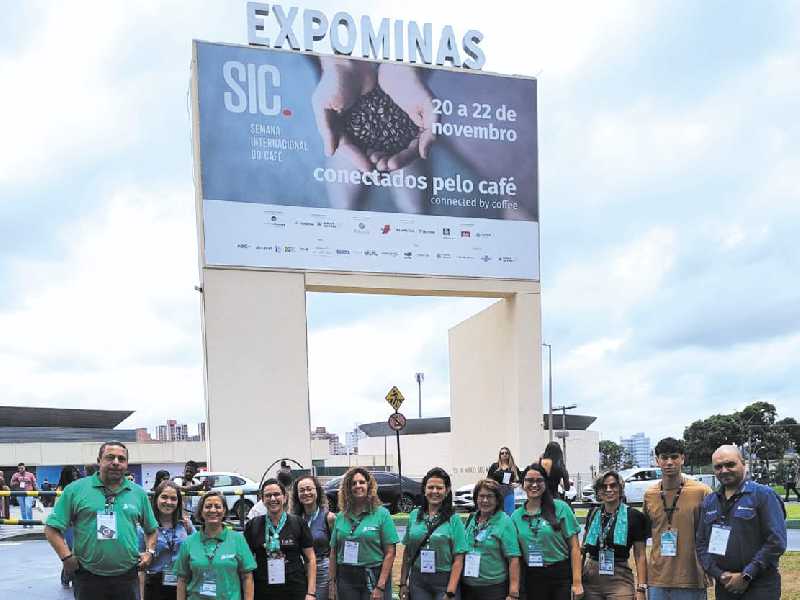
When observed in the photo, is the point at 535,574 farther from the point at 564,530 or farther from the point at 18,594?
the point at 18,594

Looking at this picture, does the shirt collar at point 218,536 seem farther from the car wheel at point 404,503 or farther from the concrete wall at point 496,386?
the concrete wall at point 496,386

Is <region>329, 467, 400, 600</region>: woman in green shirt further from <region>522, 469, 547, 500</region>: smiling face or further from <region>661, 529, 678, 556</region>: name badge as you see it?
<region>661, 529, 678, 556</region>: name badge

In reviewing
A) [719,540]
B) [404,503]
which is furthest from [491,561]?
[404,503]

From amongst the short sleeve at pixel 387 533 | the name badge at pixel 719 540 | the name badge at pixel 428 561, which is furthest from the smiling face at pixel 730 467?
the short sleeve at pixel 387 533

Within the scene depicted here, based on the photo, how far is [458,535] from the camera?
23.0 feet

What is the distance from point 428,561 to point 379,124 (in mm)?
21338

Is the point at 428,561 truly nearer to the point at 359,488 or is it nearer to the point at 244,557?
the point at 359,488

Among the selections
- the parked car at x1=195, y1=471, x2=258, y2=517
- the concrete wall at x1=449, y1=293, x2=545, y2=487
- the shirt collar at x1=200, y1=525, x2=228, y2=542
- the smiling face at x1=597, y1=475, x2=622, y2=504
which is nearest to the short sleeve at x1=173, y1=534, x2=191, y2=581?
the shirt collar at x1=200, y1=525, x2=228, y2=542

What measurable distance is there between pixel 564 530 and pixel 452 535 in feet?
2.65

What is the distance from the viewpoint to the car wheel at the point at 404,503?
906 inches

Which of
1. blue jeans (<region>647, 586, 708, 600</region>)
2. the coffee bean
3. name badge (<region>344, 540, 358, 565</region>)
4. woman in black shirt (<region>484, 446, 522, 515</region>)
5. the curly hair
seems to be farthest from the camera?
the coffee bean

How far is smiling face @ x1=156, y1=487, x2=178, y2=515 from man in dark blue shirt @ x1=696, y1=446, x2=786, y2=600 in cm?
392

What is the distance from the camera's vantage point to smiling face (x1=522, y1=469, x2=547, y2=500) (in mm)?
7031

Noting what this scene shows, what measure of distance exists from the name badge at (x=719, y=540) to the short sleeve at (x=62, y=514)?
410 centimetres
